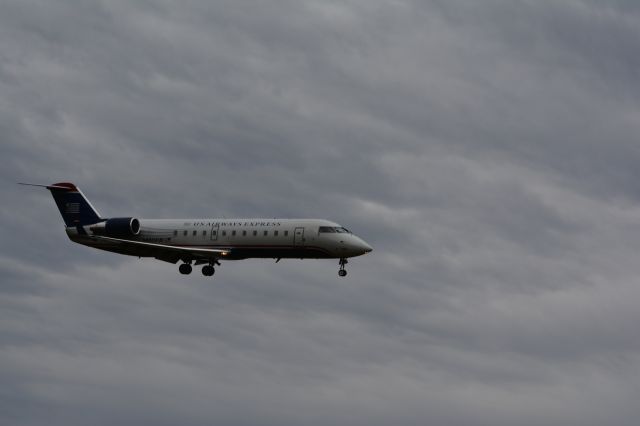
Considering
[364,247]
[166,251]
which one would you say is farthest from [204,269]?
[364,247]

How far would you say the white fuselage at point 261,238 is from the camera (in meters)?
73.1

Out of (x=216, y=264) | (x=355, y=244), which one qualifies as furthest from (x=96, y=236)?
(x=355, y=244)

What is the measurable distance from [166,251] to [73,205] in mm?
13462

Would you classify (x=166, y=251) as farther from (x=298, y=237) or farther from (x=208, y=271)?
(x=298, y=237)

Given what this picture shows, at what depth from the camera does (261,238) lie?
2940 inches

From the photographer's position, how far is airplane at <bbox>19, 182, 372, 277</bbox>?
73.3 metres

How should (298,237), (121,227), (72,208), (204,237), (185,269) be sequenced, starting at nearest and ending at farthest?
(298,237)
(204,237)
(185,269)
(121,227)
(72,208)

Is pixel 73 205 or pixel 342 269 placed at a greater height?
pixel 73 205

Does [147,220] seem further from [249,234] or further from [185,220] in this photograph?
[249,234]

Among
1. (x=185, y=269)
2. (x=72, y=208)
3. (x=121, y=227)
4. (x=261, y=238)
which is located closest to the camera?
(x=261, y=238)

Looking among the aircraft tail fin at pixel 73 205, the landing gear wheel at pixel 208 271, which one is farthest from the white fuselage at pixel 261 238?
the aircraft tail fin at pixel 73 205

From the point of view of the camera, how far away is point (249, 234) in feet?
247

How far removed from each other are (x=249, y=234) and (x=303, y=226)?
4.49m

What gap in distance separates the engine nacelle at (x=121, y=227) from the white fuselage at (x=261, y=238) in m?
1.20
